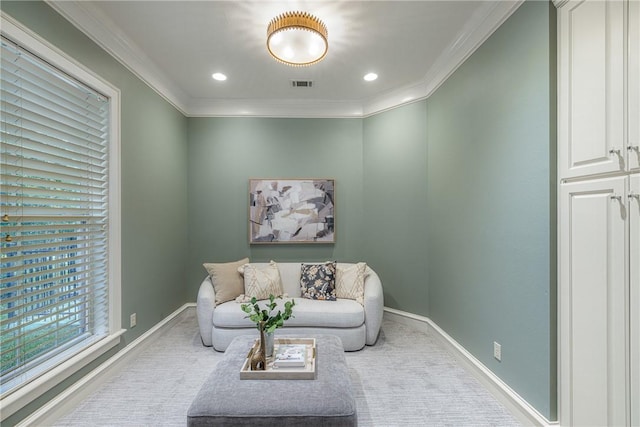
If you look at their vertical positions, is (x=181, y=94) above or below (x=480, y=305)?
above

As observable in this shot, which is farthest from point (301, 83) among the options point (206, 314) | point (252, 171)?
point (206, 314)

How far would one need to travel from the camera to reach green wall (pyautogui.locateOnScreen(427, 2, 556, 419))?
1771 mm

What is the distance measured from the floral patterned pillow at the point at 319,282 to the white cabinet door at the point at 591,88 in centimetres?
230

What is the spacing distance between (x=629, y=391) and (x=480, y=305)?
1035mm

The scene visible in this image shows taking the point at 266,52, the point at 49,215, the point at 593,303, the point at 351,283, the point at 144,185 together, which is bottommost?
the point at 351,283

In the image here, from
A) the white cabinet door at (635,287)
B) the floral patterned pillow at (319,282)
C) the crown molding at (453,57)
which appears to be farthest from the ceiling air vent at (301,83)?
the white cabinet door at (635,287)

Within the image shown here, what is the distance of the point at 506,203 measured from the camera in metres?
2.11

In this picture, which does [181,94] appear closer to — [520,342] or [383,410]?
[383,410]

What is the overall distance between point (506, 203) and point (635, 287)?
A: 2.83 ft

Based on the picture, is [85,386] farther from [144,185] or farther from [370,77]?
[370,77]

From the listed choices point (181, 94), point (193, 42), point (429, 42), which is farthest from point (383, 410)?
point (181, 94)

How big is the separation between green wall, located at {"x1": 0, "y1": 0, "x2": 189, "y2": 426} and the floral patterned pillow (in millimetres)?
1600

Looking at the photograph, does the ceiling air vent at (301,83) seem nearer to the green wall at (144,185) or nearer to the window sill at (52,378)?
the green wall at (144,185)

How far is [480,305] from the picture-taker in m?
2.41
